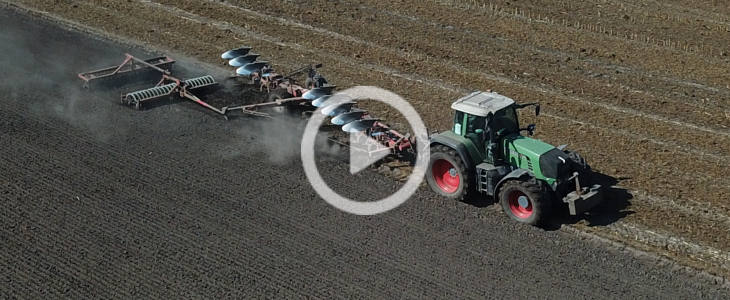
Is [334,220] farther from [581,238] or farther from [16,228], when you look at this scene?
[16,228]

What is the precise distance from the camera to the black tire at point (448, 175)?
44.7ft

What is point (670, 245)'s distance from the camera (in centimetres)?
1297

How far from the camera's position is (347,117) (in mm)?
16125

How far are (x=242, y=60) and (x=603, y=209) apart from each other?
9414mm

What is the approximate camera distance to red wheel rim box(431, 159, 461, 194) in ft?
46.2

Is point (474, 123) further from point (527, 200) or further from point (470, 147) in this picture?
point (527, 200)

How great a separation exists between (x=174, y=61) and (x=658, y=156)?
37.4 feet

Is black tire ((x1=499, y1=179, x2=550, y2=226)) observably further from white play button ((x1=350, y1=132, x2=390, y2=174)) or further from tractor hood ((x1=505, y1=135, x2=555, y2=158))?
white play button ((x1=350, y1=132, x2=390, y2=174))

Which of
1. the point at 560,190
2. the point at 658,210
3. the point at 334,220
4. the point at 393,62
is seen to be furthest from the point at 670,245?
the point at 393,62

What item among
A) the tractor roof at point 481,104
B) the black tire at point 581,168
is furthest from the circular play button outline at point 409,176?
the black tire at point 581,168

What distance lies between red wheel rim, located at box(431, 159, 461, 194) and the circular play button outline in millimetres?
307

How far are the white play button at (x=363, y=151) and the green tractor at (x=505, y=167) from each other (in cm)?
149

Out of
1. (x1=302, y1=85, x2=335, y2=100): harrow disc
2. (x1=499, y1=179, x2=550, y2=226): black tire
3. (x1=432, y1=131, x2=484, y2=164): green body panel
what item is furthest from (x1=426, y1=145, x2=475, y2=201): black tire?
(x1=302, y1=85, x2=335, y2=100): harrow disc

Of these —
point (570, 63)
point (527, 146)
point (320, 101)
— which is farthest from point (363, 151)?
point (570, 63)
